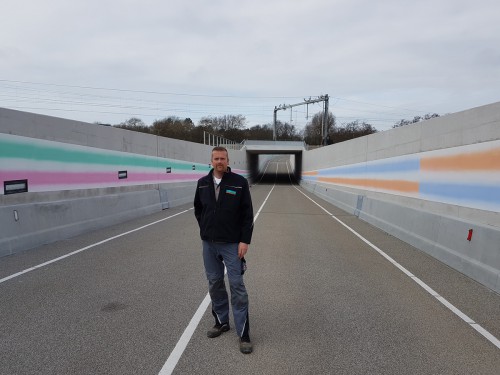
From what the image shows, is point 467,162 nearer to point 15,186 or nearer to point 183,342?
point 183,342

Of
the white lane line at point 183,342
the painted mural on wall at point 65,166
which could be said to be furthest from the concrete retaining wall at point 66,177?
the white lane line at point 183,342

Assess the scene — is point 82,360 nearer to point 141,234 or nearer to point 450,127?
point 141,234

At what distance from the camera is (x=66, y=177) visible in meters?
10.2

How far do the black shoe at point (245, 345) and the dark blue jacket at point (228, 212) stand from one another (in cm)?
99

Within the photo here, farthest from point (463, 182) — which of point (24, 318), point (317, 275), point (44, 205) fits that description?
point (44, 205)

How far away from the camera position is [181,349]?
3.61m

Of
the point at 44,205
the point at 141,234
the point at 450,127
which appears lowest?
the point at 141,234

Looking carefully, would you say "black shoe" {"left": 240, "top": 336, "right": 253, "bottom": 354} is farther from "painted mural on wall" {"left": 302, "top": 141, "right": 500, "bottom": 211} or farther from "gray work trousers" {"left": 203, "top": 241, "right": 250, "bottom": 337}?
"painted mural on wall" {"left": 302, "top": 141, "right": 500, "bottom": 211}

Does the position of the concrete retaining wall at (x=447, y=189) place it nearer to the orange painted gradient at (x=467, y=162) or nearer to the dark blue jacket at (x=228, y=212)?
the orange painted gradient at (x=467, y=162)

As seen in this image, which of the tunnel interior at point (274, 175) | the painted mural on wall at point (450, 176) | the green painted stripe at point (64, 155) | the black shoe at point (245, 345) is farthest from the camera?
the tunnel interior at point (274, 175)

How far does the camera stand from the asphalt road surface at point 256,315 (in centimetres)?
340

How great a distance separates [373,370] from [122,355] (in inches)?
92.4

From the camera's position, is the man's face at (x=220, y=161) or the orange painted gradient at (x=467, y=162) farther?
the orange painted gradient at (x=467, y=162)

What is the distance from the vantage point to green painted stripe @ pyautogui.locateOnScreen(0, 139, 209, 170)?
8.11 m
